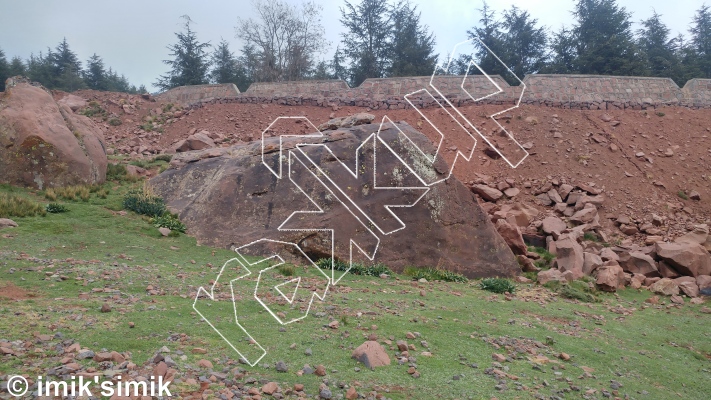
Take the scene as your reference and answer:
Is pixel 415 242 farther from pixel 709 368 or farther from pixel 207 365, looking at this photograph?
pixel 207 365

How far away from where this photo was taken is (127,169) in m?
14.1

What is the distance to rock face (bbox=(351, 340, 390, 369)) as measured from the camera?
507cm

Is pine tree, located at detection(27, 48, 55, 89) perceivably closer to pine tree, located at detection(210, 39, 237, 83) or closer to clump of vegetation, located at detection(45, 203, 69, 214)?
pine tree, located at detection(210, 39, 237, 83)

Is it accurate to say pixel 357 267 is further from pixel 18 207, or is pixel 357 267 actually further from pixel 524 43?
pixel 524 43

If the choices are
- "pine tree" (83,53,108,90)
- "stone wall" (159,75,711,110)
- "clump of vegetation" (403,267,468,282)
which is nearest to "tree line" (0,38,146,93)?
"pine tree" (83,53,108,90)

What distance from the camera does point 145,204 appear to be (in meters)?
11.1

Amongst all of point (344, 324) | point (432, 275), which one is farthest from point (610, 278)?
point (344, 324)

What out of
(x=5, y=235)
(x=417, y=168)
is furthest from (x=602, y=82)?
(x=5, y=235)

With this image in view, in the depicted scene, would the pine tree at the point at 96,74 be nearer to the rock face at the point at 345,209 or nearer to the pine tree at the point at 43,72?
the pine tree at the point at 43,72

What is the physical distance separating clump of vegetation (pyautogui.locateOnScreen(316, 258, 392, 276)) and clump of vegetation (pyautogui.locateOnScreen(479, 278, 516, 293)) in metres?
1.66

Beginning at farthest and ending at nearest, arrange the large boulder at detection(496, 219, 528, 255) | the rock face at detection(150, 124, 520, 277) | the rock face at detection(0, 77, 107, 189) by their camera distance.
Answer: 1. the large boulder at detection(496, 219, 528, 255)
2. the rock face at detection(0, 77, 107, 189)
3. the rock face at detection(150, 124, 520, 277)

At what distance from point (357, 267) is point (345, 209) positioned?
51.6 inches

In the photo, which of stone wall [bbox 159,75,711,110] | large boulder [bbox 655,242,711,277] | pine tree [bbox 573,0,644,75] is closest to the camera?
large boulder [bbox 655,242,711,277]

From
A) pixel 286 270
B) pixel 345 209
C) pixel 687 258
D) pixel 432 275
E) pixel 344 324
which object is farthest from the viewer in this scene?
pixel 687 258
